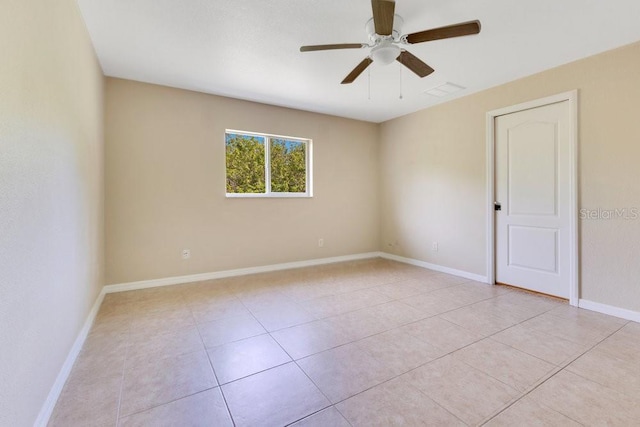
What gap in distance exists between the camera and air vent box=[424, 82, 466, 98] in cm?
350

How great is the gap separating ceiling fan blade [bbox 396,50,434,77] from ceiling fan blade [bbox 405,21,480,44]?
0.22m

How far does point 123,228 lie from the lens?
3322 millimetres

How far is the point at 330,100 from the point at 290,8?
6.45 ft

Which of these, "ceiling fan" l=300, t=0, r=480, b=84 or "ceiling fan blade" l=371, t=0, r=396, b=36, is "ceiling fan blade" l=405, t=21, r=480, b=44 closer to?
"ceiling fan" l=300, t=0, r=480, b=84

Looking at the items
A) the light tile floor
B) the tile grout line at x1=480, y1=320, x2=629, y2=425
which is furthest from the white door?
the tile grout line at x1=480, y1=320, x2=629, y2=425

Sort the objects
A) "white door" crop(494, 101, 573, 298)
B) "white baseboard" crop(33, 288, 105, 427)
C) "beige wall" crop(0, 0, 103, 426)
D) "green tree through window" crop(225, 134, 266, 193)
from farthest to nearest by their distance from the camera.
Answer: "green tree through window" crop(225, 134, 266, 193) → "white door" crop(494, 101, 573, 298) → "white baseboard" crop(33, 288, 105, 427) → "beige wall" crop(0, 0, 103, 426)

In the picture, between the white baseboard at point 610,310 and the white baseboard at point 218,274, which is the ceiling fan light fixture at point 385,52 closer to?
the white baseboard at point 610,310

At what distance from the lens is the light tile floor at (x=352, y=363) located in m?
1.42

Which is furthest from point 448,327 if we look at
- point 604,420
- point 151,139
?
point 151,139

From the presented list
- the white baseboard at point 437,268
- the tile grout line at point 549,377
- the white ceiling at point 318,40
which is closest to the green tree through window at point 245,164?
the white ceiling at point 318,40

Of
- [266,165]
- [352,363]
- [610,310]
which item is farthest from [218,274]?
[610,310]

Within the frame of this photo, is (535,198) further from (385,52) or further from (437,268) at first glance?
(385,52)

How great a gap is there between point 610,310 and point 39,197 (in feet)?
14.4

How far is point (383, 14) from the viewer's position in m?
1.71
